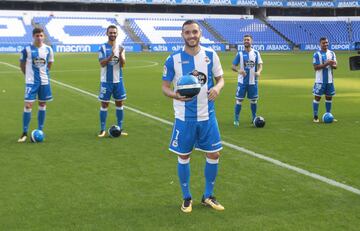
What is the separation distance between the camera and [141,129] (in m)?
11.3

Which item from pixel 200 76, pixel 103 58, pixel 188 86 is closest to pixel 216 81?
pixel 200 76

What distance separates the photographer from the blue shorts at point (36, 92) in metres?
10.0

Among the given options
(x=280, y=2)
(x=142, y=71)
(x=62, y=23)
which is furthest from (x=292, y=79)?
(x=280, y=2)

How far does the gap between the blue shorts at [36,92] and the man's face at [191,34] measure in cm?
539

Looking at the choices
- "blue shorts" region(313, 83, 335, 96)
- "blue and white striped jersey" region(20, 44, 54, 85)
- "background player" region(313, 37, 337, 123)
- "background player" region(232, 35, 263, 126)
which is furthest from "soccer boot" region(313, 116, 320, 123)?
"blue and white striped jersey" region(20, 44, 54, 85)

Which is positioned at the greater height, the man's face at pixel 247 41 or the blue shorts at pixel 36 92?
the man's face at pixel 247 41

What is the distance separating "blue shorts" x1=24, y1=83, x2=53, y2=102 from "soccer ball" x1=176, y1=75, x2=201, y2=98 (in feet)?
17.9

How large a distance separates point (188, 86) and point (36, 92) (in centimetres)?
565

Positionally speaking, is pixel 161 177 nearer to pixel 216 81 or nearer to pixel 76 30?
pixel 216 81

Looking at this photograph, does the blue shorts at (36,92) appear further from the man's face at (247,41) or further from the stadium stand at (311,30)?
the stadium stand at (311,30)

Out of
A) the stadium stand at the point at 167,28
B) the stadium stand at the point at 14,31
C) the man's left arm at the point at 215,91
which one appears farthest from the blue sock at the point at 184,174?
the stadium stand at the point at 14,31

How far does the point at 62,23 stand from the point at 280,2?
28.7m

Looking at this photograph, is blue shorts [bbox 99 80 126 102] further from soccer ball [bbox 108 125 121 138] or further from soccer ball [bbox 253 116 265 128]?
soccer ball [bbox 253 116 265 128]

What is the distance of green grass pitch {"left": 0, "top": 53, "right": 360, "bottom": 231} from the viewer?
5527mm
